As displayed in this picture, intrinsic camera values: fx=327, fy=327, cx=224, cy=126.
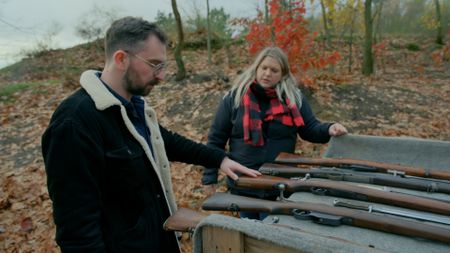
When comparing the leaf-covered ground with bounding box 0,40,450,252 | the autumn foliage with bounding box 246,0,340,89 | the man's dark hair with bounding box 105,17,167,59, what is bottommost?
the leaf-covered ground with bounding box 0,40,450,252

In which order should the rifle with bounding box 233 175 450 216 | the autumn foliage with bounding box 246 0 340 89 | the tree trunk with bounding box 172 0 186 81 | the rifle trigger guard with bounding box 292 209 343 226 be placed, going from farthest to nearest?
the tree trunk with bounding box 172 0 186 81
the autumn foliage with bounding box 246 0 340 89
the rifle with bounding box 233 175 450 216
the rifle trigger guard with bounding box 292 209 343 226

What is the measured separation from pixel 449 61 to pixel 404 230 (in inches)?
757

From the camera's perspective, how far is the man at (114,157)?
1492 mm

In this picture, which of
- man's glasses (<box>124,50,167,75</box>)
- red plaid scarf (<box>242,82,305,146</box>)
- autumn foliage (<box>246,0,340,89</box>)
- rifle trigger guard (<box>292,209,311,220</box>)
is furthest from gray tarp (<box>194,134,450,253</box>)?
autumn foliage (<box>246,0,340,89</box>)

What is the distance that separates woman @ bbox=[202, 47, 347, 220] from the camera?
2.86 meters

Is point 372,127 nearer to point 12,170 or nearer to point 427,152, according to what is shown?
point 427,152

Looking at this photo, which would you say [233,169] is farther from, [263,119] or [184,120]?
[184,120]

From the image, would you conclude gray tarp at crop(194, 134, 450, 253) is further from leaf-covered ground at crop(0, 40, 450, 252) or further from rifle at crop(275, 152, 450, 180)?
leaf-covered ground at crop(0, 40, 450, 252)

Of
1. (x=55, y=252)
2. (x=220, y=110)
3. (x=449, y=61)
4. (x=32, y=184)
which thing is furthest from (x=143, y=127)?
(x=449, y=61)

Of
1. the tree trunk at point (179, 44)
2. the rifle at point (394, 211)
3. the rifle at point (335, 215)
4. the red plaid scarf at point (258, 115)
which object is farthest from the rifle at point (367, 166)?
the tree trunk at point (179, 44)

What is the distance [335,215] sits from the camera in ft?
5.23

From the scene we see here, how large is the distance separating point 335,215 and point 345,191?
0.38m

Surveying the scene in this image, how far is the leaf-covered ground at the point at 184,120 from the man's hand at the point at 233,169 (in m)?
1.80

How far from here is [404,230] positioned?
4.75ft
